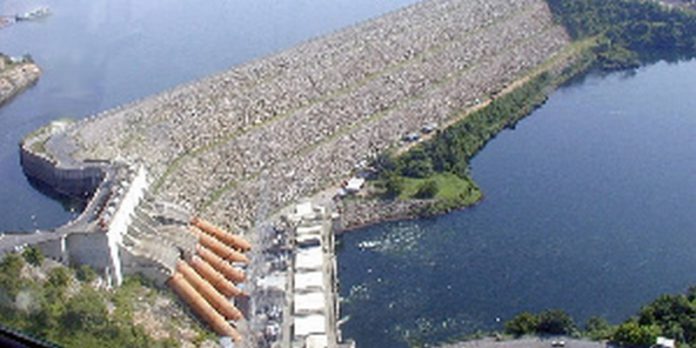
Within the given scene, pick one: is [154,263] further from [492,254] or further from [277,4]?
[277,4]

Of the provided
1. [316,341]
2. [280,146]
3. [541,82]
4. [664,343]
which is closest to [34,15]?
[280,146]

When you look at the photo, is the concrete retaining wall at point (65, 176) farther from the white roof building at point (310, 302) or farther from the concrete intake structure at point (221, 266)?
the white roof building at point (310, 302)

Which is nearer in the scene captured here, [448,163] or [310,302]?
[310,302]

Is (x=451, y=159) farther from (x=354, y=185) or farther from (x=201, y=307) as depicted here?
(x=201, y=307)

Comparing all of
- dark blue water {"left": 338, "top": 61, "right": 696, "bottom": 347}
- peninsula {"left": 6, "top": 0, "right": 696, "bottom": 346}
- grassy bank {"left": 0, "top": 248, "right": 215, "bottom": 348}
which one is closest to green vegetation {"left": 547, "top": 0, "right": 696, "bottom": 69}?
peninsula {"left": 6, "top": 0, "right": 696, "bottom": 346}

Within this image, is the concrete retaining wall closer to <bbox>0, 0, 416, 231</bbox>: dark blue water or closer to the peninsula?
the peninsula
